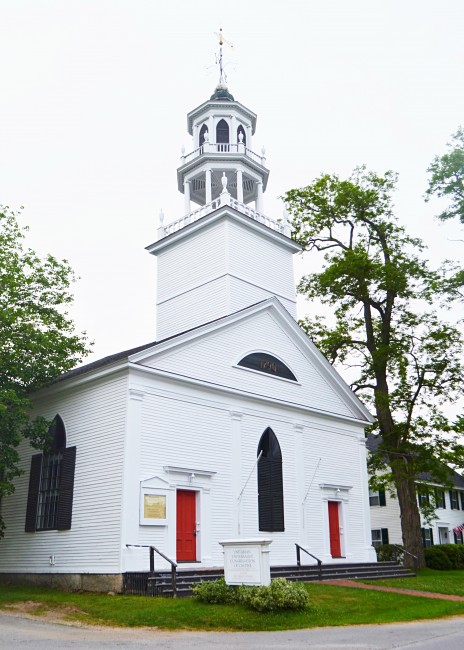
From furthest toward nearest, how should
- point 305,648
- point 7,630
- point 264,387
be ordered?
point 264,387 → point 7,630 → point 305,648

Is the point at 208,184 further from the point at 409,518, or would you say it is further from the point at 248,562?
the point at 248,562

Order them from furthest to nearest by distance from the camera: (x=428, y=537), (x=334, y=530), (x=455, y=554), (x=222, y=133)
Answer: (x=428, y=537) < (x=455, y=554) < (x=222, y=133) < (x=334, y=530)

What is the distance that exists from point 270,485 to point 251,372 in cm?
392

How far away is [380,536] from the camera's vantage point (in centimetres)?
4275

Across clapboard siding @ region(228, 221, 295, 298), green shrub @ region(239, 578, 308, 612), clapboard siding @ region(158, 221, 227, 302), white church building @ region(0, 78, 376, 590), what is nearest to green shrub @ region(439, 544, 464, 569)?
white church building @ region(0, 78, 376, 590)

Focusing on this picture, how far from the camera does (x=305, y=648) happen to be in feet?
33.9

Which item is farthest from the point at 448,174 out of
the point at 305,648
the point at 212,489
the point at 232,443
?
the point at 305,648

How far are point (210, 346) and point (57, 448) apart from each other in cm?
592

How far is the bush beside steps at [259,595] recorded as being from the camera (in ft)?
45.0

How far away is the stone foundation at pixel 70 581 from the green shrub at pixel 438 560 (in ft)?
75.5

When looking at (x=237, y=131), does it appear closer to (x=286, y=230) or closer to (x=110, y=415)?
(x=286, y=230)

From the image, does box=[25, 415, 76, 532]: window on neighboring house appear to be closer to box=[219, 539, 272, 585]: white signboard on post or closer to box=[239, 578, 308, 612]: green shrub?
box=[219, 539, 272, 585]: white signboard on post

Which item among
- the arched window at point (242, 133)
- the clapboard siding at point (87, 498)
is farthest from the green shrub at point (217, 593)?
the arched window at point (242, 133)

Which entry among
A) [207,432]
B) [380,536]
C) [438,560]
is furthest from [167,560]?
[380,536]
